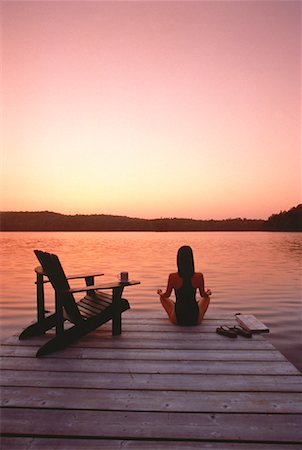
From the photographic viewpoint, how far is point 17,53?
1388cm

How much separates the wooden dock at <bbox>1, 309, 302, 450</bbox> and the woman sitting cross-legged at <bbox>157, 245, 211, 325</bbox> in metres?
0.75

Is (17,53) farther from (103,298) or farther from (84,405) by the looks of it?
(84,405)

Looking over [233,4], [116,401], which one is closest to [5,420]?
[116,401]

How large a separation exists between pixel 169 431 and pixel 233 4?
29.6ft

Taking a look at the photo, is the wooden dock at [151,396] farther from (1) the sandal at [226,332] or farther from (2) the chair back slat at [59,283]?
(2) the chair back slat at [59,283]

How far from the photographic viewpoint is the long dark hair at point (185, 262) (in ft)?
19.6

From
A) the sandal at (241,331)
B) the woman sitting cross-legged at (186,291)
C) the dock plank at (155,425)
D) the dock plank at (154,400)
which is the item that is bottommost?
the dock plank at (155,425)

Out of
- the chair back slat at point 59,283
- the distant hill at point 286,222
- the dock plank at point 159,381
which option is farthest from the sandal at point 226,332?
the distant hill at point 286,222

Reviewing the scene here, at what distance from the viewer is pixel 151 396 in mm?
3656

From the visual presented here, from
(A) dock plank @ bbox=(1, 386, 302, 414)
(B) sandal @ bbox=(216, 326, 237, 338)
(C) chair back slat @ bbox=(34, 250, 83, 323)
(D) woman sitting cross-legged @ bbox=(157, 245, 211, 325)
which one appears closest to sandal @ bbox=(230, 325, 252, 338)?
(B) sandal @ bbox=(216, 326, 237, 338)

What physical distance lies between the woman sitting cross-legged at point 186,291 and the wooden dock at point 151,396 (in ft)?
2.44

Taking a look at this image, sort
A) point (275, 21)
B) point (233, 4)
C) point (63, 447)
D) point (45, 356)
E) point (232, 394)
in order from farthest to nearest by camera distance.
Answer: point (275, 21) < point (233, 4) < point (45, 356) < point (232, 394) < point (63, 447)

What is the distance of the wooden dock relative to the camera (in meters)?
2.96

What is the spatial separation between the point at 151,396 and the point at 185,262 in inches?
105
